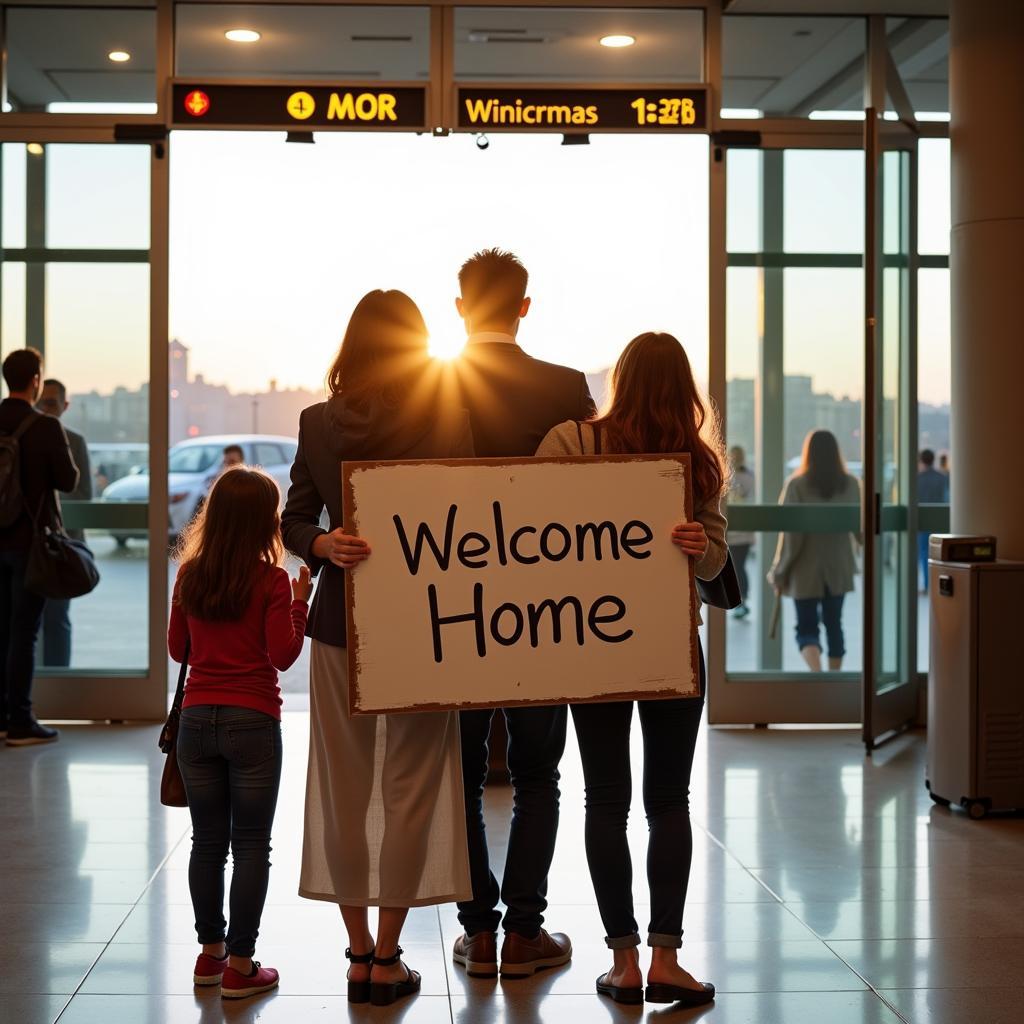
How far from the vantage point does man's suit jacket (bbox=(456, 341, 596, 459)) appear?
136 inches

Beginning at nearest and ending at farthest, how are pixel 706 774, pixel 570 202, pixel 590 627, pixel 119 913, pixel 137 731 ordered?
1. pixel 590 627
2. pixel 119 913
3. pixel 706 774
4. pixel 137 731
5. pixel 570 202

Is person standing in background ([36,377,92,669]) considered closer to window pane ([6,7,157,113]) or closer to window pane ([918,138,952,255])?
window pane ([6,7,157,113])

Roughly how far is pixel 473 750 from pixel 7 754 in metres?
3.63

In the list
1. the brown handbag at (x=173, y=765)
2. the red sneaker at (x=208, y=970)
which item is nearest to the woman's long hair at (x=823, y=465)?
the brown handbag at (x=173, y=765)

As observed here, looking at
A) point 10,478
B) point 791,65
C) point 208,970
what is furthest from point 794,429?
point 208,970

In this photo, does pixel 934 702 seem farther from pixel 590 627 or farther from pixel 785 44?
pixel 785 44

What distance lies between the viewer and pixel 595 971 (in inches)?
140

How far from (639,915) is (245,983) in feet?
3.99

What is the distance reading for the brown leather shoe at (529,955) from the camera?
3506 millimetres

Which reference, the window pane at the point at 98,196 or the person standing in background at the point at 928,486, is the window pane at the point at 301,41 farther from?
the person standing in background at the point at 928,486

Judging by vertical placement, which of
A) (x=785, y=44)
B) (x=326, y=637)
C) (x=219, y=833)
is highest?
(x=785, y=44)

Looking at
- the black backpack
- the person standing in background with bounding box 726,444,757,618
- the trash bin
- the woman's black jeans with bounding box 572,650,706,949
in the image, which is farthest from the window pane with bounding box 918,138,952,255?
the woman's black jeans with bounding box 572,650,706,949

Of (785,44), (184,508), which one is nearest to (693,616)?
(785,44)

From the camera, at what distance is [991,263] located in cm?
554
